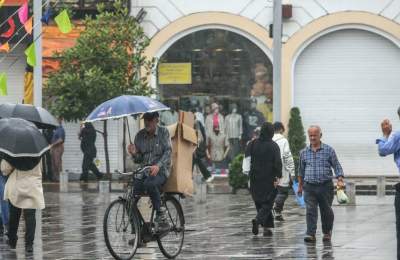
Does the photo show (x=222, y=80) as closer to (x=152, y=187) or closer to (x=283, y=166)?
(x=283, y=166)

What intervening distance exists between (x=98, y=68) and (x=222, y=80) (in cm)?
523

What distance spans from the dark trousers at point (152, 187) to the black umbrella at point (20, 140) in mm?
1608

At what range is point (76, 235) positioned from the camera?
1822cm

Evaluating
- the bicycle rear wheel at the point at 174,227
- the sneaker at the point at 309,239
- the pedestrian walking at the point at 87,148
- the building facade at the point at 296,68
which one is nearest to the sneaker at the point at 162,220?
the bicycle rear wheel at the point at 174,227

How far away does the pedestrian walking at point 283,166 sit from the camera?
20.7m

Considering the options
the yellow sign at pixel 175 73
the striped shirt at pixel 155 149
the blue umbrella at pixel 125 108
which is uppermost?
the yellow sign at pixel 175 73

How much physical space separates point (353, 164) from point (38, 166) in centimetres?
2077

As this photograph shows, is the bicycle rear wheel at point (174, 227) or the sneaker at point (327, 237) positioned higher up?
the bicycle rear wheel at point (174, 227)

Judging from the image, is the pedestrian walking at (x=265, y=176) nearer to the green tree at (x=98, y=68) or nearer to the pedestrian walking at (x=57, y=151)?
the green tree at (x=98, y=68)

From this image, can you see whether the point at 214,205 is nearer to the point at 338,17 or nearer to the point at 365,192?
the point at 365,192

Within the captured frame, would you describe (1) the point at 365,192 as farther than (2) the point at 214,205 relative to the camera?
Yes

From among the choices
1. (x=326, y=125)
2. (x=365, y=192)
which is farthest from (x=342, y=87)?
(x=365, y=192)

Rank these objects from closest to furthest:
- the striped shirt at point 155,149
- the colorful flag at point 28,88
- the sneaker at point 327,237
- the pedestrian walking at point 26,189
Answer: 1. the striped shirt at point 155,149
2. the pedestrian walking at point 26,189
3. the sneaker at point 327,237
4. the colorful flag at point 28,88

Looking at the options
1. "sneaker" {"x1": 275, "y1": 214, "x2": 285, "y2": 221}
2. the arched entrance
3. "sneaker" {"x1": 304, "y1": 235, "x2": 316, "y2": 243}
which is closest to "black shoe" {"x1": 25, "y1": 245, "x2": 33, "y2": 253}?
"sneaker" {"x1": 304, "y1": 235, "x2": 316, "y2": 243}
